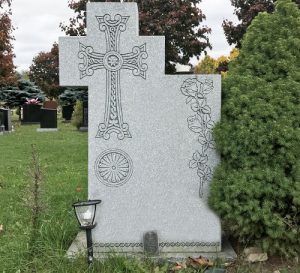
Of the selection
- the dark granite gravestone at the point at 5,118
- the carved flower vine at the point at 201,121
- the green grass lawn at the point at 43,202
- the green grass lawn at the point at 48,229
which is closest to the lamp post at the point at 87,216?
the green grass lawn at the point at 48,229

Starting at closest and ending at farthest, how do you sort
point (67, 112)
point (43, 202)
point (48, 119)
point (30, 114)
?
point (43, 202) → point (48, 119) → point (30, 114) → point (67, 112)

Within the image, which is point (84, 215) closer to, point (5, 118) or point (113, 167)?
point (113, 167)

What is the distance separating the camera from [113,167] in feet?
13.0

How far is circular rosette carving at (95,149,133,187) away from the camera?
395 centimetres

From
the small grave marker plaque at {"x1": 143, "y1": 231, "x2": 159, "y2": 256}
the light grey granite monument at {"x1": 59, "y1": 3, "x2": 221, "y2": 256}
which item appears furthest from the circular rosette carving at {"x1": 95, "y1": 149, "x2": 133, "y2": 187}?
the small grave marker plaque at {"x1": 143, "y1": 231, "x2": 159, "y2": 256}

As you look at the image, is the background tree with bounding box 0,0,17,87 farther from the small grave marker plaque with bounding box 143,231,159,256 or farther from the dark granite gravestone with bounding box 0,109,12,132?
the small grave marker plaque with bounding box 143,231,159,256

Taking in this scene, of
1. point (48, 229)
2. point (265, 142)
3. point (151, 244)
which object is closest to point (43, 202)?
point (48, 229)

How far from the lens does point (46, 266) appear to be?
356 cm

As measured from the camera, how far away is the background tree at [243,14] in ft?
52.1

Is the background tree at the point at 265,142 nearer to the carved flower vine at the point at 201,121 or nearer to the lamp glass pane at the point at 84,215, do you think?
the carved flower vine at the point at 201,121

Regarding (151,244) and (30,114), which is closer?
(151,244)

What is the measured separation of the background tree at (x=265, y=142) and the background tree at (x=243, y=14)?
1252 centimetres

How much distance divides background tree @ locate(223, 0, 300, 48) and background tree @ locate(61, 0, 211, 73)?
3798 millimetres

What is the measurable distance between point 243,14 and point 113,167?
14.0 meters
